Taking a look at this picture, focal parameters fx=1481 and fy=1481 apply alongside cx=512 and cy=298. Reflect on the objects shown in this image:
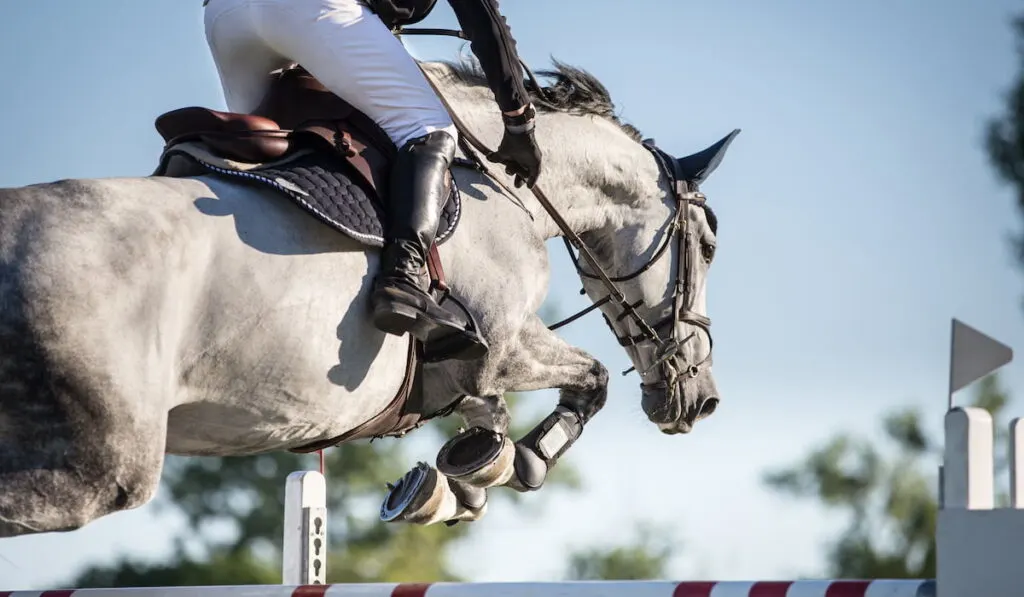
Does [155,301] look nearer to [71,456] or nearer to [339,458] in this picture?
[71,456]

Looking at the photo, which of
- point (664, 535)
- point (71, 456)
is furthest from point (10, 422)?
point (664, 535)

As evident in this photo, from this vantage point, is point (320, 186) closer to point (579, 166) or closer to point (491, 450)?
point (491, 450)

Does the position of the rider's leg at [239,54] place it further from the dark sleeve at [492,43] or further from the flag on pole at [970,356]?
the flag on pole at [970,356]

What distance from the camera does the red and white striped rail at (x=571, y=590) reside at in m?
3.65

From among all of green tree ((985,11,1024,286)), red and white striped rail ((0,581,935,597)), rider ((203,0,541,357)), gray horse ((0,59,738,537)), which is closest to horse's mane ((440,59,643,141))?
gray horse ((0,59,738,537))

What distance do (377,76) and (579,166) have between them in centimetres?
118

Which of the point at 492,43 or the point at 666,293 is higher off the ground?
the point at 492,43

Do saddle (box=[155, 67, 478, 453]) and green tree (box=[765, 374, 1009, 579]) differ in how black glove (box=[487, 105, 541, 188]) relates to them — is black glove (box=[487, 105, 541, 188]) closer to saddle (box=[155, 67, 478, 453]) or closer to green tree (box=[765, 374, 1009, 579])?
saddle (box=[155, 67, 478, 453])

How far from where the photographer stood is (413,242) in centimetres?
437

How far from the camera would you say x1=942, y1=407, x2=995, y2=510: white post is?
11.3 ft

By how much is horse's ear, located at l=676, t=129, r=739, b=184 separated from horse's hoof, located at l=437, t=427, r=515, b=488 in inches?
60.7

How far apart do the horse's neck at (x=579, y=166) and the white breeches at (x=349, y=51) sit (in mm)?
508

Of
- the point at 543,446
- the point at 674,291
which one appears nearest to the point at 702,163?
the point at 674,291

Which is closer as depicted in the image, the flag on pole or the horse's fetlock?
the flag on pole
